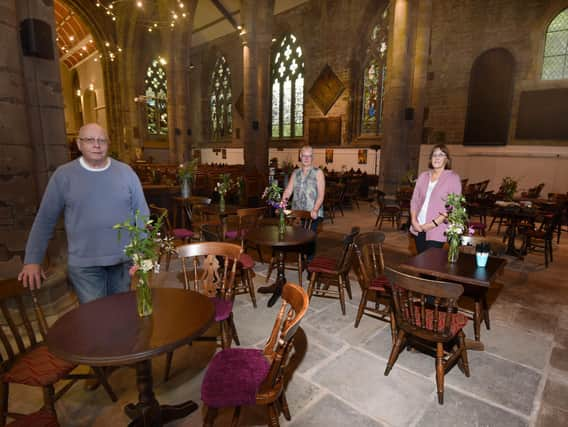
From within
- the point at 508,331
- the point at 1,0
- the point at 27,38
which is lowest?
the point at 508,331

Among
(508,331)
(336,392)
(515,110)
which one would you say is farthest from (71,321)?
(515,110)

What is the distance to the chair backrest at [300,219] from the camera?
154 inches

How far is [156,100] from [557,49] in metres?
17.8

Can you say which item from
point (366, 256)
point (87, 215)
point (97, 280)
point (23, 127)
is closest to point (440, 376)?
point (366, 256)

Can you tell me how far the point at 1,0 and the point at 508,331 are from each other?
5325 millimetres

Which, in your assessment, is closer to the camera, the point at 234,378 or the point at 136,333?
the point at 136,333

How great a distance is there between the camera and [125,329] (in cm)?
157

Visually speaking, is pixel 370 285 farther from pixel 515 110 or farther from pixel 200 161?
pixel 200 161

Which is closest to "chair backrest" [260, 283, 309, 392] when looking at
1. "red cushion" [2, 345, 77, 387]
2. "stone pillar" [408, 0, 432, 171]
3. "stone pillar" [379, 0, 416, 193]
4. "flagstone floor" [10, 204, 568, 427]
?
"flagstone floor" [10, 204, 568, 427]

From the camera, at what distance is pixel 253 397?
154 cm

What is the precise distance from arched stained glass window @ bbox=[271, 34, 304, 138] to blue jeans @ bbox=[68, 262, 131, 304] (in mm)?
15297

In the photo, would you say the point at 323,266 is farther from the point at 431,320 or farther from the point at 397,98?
the point at 397,98

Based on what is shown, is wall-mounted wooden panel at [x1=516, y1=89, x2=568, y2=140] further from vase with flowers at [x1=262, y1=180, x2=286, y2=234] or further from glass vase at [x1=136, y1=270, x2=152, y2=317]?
glass vase at [x1=136, y1=270, x2=152, y2=317]

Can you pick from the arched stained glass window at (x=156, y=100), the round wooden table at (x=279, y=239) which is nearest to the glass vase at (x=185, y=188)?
the round wooden table at (x=279, y=239)
